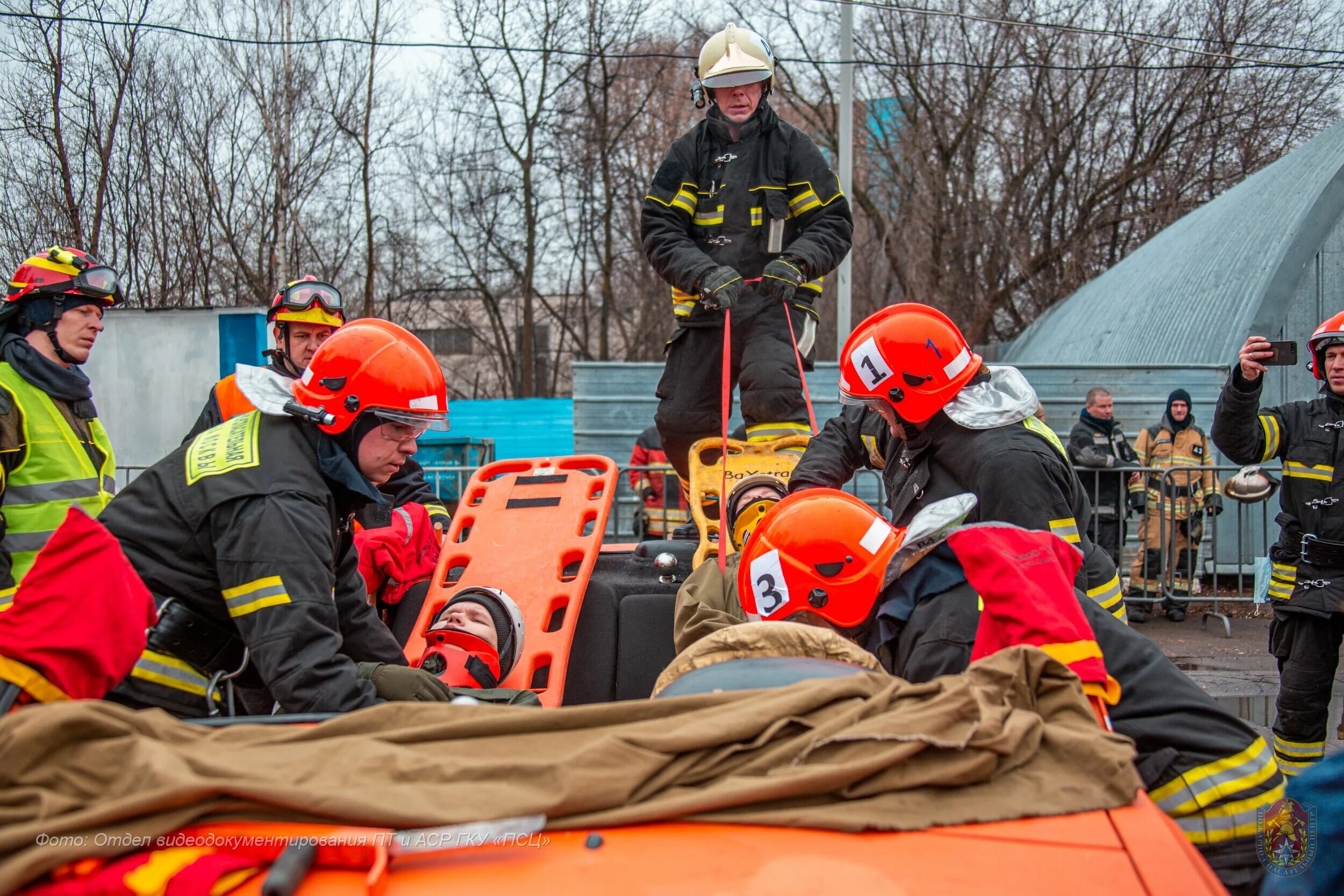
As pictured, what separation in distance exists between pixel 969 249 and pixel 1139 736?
79.1ft

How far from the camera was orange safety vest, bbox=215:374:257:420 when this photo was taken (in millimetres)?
4289

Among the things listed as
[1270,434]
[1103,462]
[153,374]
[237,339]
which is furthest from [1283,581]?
[153,374]

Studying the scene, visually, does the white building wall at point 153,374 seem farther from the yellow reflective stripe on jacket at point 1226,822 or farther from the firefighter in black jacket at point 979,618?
the yellow reflective stripe on jacket at point 1226,822

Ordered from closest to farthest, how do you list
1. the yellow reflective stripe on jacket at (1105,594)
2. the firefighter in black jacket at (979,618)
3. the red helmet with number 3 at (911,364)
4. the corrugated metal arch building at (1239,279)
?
the firefighter in black jacket at (979,618) → the yellow reflective stripe on jacket at (1105,594) → the red helmet with number 3 at (911,364) → the corrugated metal arch building at (1239,279)

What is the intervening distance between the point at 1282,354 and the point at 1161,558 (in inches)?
151

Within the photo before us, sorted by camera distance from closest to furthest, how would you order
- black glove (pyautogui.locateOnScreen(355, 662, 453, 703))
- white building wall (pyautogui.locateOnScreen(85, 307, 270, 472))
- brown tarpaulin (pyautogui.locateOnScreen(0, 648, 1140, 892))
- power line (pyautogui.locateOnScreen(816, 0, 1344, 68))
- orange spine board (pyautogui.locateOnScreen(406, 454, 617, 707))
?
1. brown tarpaulin (pyautogui.locateOnScreen(0, 648, 1140, 892))
2. black glove (pyautogui.locateOnScreen(355, 662, 453, 703))
3. orange spine board (pyautogui.locateOnScreen(406, 454, 617, 707))
4. white building wall (pyautogui.locateOnScreen(85, 307, 270, 472))
5. power line (pyautogui.locateOnScreen(816, 0, 1344, 68))

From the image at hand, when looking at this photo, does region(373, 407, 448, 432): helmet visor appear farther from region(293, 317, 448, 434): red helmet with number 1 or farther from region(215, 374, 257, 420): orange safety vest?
region(215, 374, 257, 420): orange safety vest

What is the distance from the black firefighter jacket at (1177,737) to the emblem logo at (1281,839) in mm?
18

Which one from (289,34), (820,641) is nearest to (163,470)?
(820,641)

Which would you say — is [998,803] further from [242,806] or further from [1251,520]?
[1251,520]

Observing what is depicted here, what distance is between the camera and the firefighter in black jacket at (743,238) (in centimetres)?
460

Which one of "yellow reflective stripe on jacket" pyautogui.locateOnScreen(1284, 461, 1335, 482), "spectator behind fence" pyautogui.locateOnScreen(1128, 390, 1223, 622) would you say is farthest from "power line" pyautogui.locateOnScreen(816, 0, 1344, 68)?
"yellow reflective stripe on jacket" pyautogui.locateOnScreen(1284, 461, 1335, 482)

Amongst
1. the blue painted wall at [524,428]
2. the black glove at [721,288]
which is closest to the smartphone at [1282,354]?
the black glove at [721,288]

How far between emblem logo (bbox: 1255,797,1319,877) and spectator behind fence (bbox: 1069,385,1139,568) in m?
5.99
